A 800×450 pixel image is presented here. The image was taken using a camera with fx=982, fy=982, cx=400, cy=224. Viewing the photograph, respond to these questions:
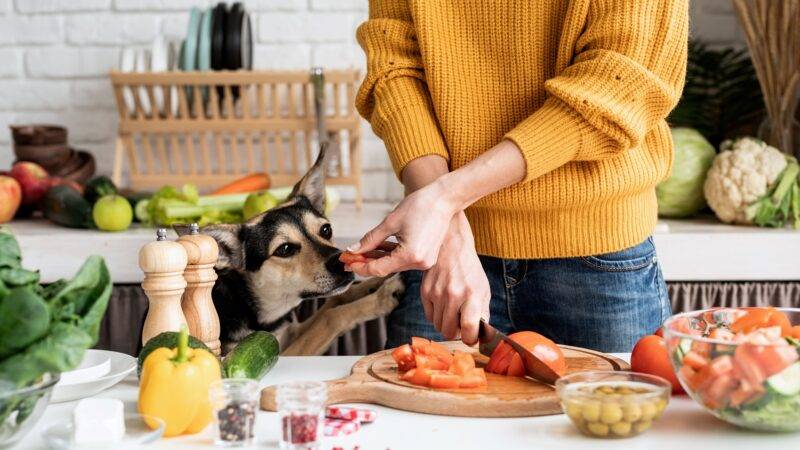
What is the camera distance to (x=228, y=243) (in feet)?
6.84

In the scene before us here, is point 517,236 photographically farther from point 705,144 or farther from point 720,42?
point 720,42

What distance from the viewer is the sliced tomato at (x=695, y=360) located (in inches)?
42.4

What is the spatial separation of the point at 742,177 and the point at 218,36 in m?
1.53

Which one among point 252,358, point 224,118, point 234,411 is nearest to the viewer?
point 234,411

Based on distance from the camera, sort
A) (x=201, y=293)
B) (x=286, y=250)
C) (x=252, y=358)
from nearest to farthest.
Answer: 1. (x=252, y=358)
2. (x=201, y=293)
3. (x=286, y=250)

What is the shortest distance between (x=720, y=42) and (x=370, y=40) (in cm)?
185

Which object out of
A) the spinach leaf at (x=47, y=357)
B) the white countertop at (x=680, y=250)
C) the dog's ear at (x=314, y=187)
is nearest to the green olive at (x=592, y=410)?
the spinach leaf at (x=47, y=357)

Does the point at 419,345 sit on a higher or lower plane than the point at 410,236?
lower

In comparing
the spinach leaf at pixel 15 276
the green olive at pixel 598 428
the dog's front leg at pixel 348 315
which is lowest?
the dog's front leg at pixel 348 315

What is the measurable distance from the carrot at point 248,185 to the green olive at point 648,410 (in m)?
1.92

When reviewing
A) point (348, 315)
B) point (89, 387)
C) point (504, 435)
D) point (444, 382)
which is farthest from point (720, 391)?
point (348, 315)

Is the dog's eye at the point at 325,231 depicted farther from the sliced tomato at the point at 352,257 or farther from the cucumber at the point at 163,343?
the cucumber at the point at 163,343

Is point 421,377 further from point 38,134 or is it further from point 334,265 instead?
point 38,134

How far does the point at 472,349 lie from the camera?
58.7 inches
